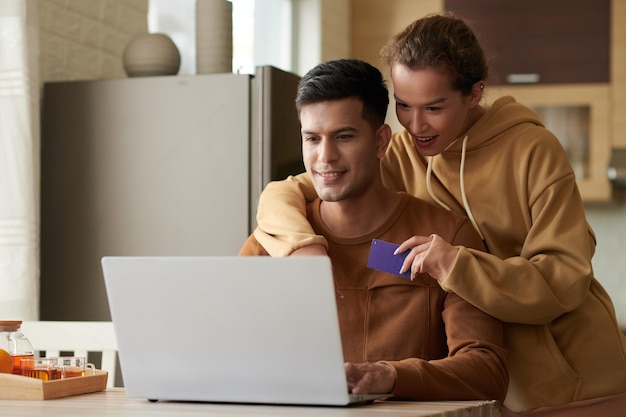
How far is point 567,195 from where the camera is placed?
1.98 m

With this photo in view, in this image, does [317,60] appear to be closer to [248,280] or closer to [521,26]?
[521,26]

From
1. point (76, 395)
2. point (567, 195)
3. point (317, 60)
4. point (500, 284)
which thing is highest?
point (317, 60)

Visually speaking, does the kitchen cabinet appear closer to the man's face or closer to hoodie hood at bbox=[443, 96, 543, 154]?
hoodie hood at bbox=[443, 96, 543, 154]

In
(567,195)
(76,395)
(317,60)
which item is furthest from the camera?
(317,60)

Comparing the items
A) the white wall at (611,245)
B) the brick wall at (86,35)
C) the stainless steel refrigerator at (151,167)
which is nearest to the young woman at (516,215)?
the stainless steel refrigerator at (151,167)

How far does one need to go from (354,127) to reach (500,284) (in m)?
0.41

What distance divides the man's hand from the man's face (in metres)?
0.48

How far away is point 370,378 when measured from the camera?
1.51 m

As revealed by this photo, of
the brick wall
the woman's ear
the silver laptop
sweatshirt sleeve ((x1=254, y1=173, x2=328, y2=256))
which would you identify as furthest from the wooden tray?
the brick wall

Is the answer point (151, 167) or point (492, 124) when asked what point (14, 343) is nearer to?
point (492, 124)

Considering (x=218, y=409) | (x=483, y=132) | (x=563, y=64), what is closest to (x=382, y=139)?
(x=483, y=132)

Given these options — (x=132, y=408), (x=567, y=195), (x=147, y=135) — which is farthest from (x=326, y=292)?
(x=147, y=135)

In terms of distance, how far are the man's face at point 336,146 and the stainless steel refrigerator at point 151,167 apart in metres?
0.96

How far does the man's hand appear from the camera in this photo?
4.87 feet
